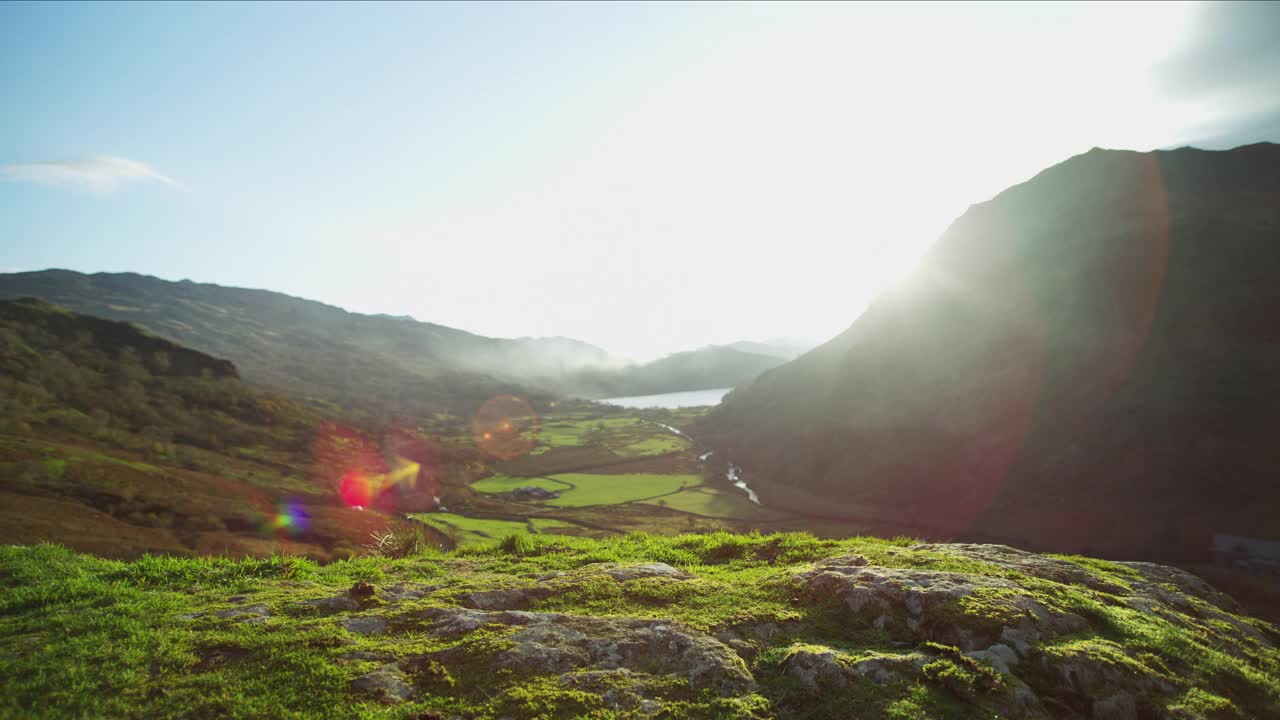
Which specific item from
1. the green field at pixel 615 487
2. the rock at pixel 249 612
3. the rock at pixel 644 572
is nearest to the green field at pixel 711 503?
the green field at pixel 615 487

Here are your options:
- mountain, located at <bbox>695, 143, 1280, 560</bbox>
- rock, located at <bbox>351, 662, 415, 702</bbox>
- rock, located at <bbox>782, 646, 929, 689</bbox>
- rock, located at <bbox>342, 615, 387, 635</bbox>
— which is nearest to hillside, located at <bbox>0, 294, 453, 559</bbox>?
rock, located at <bbox>342, 615, 387, 635</bbox>

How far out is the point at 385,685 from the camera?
6254 millimetres

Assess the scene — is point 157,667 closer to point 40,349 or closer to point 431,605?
point 431,605

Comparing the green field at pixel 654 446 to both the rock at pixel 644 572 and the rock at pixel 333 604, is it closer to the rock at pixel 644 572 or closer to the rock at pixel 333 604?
the rock at pixel 644 572

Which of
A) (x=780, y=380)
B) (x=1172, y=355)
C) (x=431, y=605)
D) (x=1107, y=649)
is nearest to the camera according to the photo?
(x=1107, y=649)

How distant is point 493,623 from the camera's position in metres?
7.71

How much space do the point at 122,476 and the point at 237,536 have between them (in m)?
11.2

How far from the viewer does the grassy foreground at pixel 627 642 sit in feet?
19.6

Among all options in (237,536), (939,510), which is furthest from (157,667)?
(939,510)

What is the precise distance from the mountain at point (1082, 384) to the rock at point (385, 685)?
6946 centimetres

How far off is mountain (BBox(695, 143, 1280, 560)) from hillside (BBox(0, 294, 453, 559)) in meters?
65.6

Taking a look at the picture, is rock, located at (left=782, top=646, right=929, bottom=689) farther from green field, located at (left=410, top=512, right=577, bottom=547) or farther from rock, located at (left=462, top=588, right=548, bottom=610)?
green field, located at (left=410, top=512, right=577, bottom=547)

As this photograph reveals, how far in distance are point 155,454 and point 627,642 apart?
250 feet

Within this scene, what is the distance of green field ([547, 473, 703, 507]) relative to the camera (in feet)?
288
